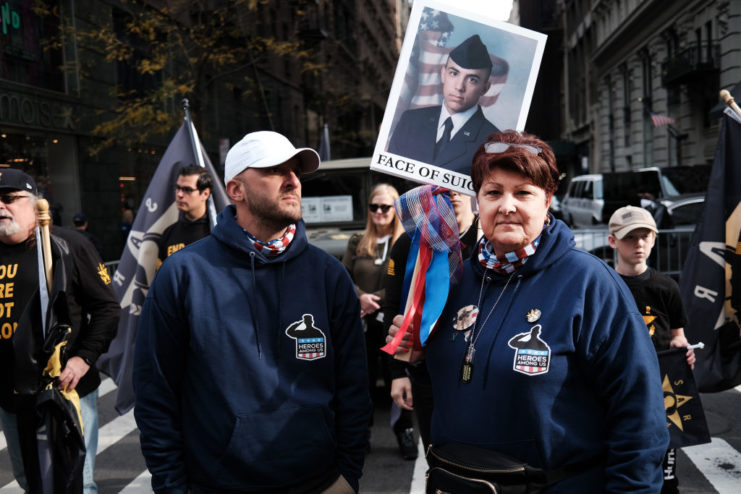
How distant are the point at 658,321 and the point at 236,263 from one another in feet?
9.02

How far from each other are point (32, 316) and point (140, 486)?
2.04 metres

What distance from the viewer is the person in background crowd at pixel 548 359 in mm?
2137

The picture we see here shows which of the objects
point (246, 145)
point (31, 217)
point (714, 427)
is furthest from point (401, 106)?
point (714, 427)

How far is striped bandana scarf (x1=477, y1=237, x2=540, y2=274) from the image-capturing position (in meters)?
2.30

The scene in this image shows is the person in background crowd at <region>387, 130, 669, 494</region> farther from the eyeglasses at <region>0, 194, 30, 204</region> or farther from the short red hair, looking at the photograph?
the eyeglasses at <region>0, 194, 30, 204</region>

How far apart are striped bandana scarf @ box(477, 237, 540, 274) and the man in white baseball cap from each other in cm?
62

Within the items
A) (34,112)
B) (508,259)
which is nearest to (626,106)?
(34,112)

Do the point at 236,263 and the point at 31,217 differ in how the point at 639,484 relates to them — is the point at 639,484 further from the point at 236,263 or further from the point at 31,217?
the point at 31,217

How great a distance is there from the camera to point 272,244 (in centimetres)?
272

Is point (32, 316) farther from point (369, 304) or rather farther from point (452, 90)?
point (369, 304)

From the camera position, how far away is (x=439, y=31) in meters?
2.95

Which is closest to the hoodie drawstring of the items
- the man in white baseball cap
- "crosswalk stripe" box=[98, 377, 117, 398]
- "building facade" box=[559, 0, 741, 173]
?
the man in white baseball cap

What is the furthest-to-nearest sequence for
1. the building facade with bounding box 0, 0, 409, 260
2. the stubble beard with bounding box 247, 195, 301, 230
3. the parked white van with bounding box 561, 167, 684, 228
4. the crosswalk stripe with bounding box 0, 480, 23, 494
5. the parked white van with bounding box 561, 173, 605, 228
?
the parked white van with bounding box 561, 173, 605, 228
the parked white van with bounding box 561, 167, 684, 228
the building facade with bounding box 0, 0, 409, 260
the crosswalk stripe with bounding box 0, 480, 23, 494
the stubble beard with bounding box 247, 195, 301, 230

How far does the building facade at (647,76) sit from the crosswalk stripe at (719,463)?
21.0m
